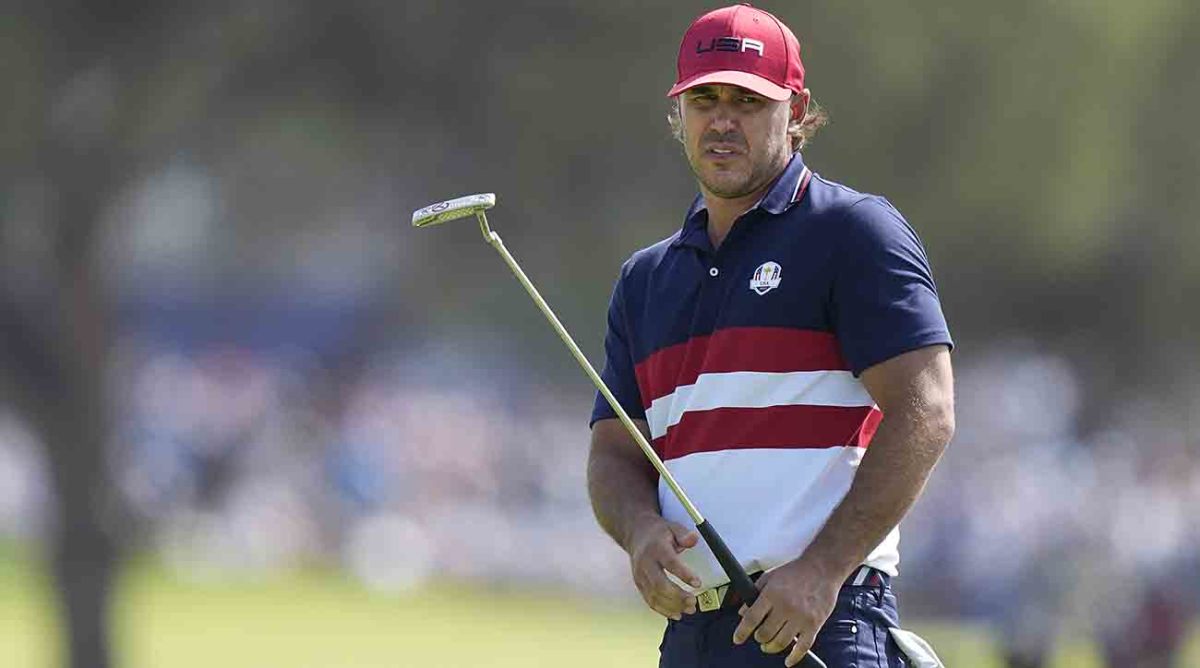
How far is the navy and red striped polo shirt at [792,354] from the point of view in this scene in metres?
3.81

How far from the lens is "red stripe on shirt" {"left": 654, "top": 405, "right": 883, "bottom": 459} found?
12.7 feet

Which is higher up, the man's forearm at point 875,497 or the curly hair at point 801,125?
the curly hair at point 801,125

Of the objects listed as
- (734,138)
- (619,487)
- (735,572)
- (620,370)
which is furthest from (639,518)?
(734,138)

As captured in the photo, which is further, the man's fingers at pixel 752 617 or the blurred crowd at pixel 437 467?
the blurred crowd at pixel 437 467

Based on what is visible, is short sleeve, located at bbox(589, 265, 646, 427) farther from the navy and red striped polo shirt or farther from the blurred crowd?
the blurred crowd

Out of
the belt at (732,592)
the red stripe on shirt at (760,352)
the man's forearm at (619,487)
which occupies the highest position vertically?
the red stripe on shirt at (760,352)

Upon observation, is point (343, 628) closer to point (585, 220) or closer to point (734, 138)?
point (585, 220)

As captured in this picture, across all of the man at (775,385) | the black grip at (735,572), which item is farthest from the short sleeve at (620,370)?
the black grip at (735,572)

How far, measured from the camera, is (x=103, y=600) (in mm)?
15508

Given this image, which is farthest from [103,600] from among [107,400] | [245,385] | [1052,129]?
[245,385]

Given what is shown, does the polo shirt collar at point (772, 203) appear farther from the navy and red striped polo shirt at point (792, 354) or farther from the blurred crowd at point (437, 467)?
the blurred crowd at point (437, 467)

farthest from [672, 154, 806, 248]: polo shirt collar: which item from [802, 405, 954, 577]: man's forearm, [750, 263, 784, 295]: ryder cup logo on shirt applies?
[802, 405, 954, 577]: man's forearm

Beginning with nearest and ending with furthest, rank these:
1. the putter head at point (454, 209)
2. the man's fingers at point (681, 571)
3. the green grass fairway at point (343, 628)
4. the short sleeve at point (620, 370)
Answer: the man's fingers at point (681, 571) → the putter head at point (454, 209) → the short sleeve at point (620, 370) → the green grass fairway at point (343, 628)

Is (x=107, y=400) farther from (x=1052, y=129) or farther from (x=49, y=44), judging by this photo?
(x=1052, y=129)
